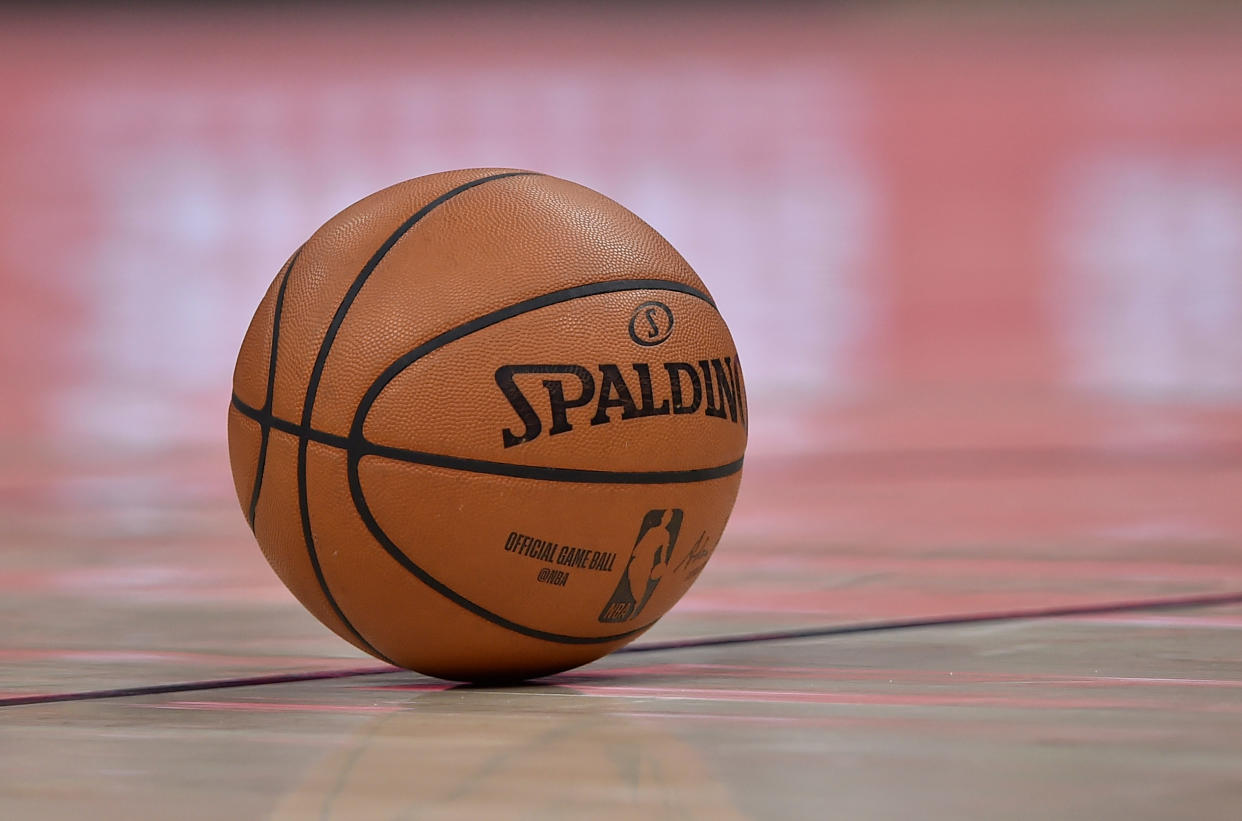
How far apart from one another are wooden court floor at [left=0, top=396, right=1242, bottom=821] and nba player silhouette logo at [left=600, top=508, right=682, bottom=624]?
0.16m

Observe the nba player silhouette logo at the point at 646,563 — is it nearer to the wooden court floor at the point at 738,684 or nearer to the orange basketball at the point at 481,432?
the orange basketball at the point at 481,432

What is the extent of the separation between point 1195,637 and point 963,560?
1221 mm

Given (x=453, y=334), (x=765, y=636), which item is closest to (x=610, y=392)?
(x=453, y=334)

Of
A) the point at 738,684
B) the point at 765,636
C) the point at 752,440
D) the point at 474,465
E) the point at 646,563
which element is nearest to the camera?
the point at 474,465

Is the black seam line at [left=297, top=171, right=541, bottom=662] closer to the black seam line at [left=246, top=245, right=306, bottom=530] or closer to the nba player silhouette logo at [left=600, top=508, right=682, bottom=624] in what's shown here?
the black seam line at [left=246, top=245, right=306, bottom=530]

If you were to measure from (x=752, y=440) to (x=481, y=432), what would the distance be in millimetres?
4320

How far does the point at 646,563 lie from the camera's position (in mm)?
2711

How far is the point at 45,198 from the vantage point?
8008 millimetres

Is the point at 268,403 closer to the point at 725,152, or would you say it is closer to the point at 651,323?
the point at 651,323

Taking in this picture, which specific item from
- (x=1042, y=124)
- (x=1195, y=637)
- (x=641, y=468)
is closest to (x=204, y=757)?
(x=641, y=468)

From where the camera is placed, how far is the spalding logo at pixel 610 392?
2.59 metres

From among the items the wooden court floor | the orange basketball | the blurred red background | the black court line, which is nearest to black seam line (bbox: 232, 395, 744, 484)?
the orange basketball

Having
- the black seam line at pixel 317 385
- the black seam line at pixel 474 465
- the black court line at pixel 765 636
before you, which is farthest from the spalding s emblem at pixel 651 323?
the black court line at pixel 765 636

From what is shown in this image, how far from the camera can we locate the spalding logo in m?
2.59
